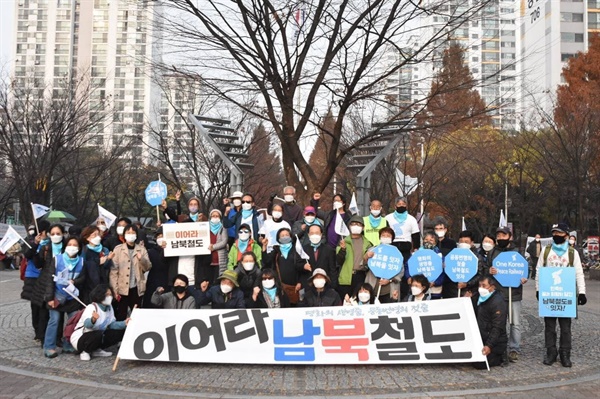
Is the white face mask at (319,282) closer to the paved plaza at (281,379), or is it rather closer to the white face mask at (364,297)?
the white face mask at (364,297)

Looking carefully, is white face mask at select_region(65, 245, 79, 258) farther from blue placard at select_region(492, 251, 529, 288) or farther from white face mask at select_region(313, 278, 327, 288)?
blue placard at select_region(492, 251, 529, 288)

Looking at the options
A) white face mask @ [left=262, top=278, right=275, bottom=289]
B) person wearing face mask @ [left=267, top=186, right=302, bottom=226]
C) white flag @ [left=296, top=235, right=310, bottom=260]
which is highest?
person wearing face mask @ [left=267, top=186, right=302, bottom=226]

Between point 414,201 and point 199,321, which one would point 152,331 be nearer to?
point 199,321

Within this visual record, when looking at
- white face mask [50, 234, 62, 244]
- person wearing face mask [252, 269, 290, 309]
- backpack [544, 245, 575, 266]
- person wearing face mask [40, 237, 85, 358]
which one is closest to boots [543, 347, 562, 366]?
backpack [544, 245, 575, 266]

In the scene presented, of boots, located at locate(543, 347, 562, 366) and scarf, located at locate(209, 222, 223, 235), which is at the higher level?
scarf, located at locate(209, 222, 223, 235)

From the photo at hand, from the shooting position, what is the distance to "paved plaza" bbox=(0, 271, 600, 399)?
645 cm

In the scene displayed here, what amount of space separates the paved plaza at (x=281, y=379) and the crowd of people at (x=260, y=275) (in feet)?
1.22

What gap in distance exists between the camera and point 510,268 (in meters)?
8.04

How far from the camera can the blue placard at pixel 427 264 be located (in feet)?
27.1

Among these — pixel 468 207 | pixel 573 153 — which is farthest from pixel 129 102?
pixel 573 153

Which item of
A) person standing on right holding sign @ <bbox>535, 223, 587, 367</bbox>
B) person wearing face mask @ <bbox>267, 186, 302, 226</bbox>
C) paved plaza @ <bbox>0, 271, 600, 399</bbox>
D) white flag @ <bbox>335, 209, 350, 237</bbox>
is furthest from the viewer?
person wearing face mask @ <bbox>267, 186, 302, 226</bbox>

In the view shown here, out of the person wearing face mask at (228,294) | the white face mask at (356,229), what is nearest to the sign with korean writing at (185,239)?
the person wearing face mask at (228,294)

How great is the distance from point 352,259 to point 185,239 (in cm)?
263

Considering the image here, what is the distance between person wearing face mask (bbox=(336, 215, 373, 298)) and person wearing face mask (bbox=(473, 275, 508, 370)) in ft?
5.86
